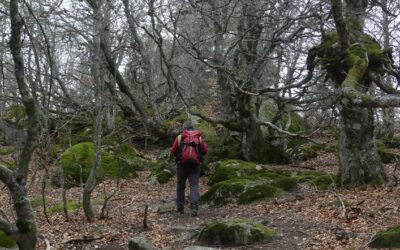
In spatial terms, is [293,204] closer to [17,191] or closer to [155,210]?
[155,210]

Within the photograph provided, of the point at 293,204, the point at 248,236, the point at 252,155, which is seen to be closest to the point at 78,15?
the point at 252,155

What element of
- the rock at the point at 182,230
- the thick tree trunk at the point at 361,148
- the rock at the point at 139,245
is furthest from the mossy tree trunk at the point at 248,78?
the rock at the point at 139,245

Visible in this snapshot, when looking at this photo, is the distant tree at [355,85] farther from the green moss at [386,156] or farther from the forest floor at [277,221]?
the green moss at [386,156]

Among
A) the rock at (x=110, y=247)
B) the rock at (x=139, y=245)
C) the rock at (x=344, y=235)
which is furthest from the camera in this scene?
the rock at (x=110, y=247)

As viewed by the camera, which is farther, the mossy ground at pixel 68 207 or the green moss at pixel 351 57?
the mossy ground at pixel 68 207

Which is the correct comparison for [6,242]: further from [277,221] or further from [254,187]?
[254,187]

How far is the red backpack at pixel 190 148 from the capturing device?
31.8 feet

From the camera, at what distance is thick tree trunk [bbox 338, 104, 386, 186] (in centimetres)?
962

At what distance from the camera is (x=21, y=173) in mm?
4289

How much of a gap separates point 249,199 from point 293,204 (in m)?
1.16

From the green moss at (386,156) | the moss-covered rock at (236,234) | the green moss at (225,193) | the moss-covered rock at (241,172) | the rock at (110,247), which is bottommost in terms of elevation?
the rock at (110,247)

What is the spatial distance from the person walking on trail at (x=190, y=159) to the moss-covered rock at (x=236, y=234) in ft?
7.06

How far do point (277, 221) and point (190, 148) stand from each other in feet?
7.67

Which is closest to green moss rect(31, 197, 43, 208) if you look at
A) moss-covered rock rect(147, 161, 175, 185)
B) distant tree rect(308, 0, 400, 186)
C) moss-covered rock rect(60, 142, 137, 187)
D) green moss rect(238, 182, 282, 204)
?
moss-covered rock rect(60, 142, 137, 187)
